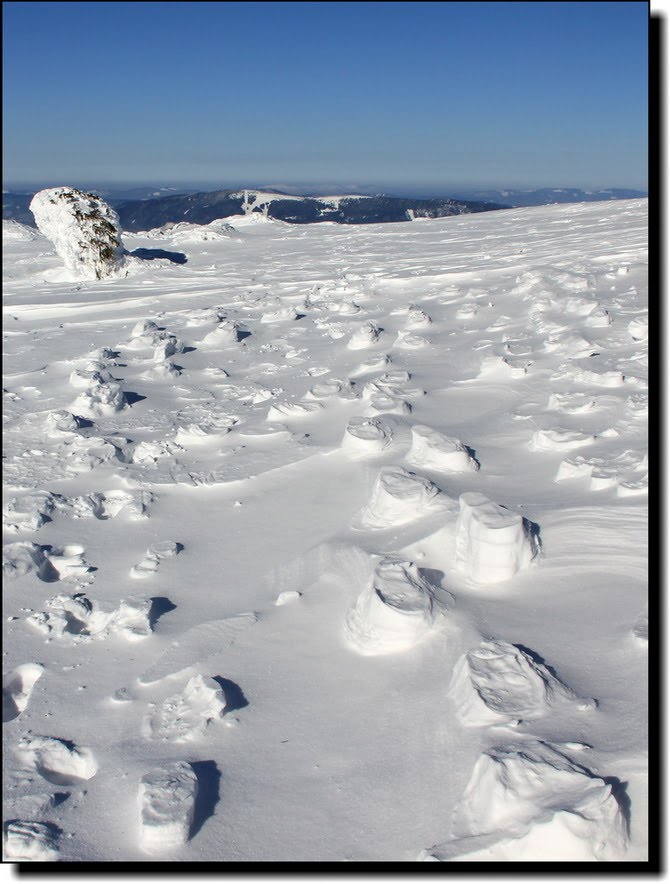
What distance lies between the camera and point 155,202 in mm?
51312

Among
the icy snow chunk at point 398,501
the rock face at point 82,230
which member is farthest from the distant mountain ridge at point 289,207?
the icy snow chunk at point 398,501

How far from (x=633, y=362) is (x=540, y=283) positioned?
2437 mm

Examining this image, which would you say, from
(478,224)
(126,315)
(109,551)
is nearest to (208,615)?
(109,551)

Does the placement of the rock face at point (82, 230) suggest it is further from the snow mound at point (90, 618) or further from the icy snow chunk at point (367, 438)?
the snow mound at point (90, 618)

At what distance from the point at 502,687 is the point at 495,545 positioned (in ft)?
1.84

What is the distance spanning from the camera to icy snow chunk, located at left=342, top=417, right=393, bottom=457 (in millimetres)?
3395

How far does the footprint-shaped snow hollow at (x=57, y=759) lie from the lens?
190cm

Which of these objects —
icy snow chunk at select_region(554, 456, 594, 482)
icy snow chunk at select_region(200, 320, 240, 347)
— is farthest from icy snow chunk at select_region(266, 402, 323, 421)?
icy snow chunk at select_region(200, 320, 240, 347)

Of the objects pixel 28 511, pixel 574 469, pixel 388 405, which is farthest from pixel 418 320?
pixel 28 511

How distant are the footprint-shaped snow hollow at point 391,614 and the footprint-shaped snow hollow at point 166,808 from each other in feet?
2.22

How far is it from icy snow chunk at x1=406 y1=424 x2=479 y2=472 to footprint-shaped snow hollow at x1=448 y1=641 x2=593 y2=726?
4.08 feet

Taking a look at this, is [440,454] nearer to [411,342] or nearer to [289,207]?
[411,342]

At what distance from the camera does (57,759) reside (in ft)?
6.37

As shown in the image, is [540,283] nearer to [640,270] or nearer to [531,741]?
[640,270]
